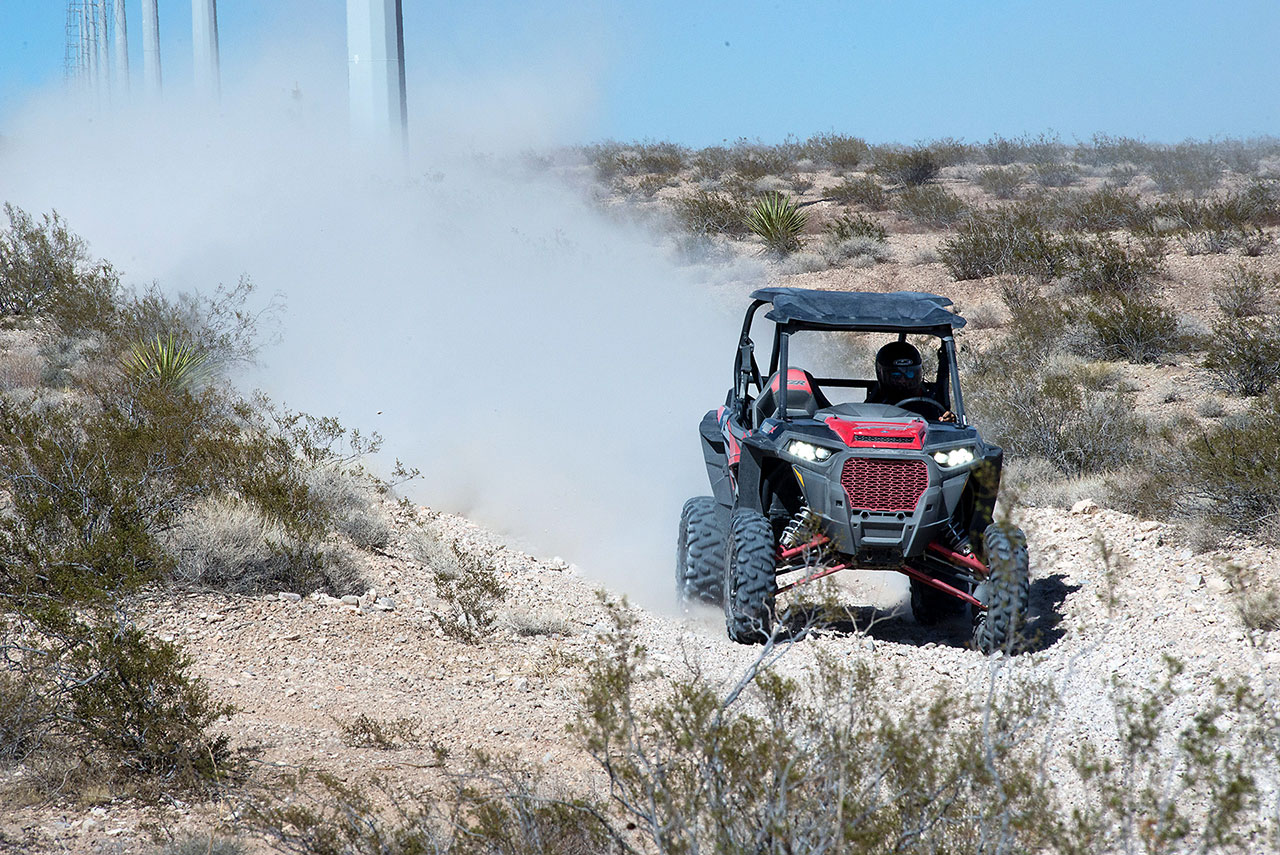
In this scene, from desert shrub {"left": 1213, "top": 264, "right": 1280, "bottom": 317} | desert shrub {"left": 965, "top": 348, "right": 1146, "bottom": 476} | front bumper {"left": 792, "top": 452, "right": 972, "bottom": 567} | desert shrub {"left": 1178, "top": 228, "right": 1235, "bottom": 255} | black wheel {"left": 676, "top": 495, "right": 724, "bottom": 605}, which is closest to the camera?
front bumper {"left": 792, "top": 452, "right": 972, "bottom": 567}

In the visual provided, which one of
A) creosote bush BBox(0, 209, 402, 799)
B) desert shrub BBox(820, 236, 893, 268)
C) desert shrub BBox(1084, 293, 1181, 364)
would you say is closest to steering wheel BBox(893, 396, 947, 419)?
creosote bush BBox(0, 209, 402, 799)

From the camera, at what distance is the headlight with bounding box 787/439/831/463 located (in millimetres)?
6133

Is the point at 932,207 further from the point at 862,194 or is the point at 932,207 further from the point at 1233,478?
the point at 1233,478

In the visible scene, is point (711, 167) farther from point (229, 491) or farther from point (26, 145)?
point (229, 491)

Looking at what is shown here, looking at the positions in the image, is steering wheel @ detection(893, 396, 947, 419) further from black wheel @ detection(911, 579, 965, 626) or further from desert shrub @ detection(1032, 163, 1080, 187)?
desert shrub @ detection(1032, 163, 1080, 187)

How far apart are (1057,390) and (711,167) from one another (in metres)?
27.0

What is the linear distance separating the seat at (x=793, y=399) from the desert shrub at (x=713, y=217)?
18.4 metres

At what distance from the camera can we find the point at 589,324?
20219 mm

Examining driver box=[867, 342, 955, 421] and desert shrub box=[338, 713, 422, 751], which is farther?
driver box=[867, 342, 955, 421]

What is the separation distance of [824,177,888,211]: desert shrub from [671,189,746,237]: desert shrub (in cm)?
474

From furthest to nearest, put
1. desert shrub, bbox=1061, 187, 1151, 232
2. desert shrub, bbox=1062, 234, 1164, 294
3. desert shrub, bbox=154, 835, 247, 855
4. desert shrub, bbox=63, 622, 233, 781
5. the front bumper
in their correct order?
desert shrub, bbox=1061, 187, 1151, 232
desert shrub, bbox=1062, 234, 1164, 294
the front bumper
desert shrub, bbox=63, 622, 233, 781
desert shrub, bbox=154, 835, 247, 855

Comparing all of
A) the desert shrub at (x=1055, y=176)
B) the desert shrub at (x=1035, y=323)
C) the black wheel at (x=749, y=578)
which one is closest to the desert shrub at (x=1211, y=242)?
the desert shrub at (x=1035, y=323)

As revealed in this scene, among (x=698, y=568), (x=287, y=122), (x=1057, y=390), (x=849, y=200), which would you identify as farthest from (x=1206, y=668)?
(x=287, y=122)

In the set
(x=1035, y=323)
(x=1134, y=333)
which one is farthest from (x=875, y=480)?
(x=1035, y=323)
